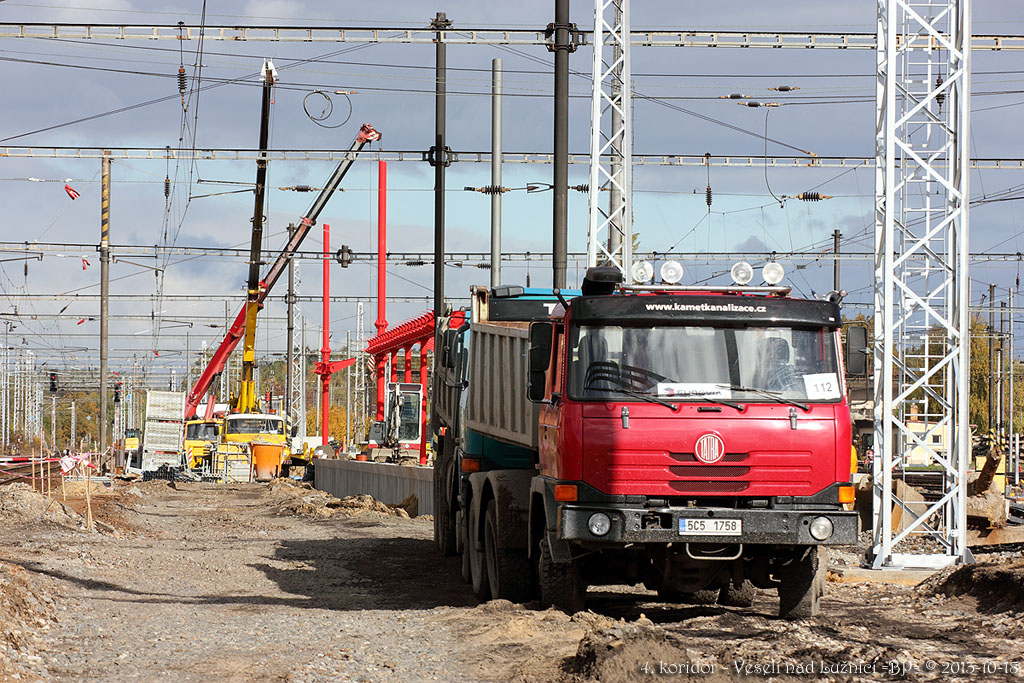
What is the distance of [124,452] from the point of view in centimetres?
6525

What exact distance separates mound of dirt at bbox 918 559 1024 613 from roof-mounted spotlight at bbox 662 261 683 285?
424 centimetres

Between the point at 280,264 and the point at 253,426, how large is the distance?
7.78m

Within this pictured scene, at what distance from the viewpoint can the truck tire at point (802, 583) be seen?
10859 mm

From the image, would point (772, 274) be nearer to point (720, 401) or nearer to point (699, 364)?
point (699, 364)

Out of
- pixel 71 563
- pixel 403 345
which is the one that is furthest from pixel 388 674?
pixel 403 345

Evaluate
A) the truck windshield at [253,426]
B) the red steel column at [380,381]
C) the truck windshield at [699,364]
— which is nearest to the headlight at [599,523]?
the truck windshield at [699,364]

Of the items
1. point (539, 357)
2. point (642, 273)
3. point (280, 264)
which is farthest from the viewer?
point (280, 264)

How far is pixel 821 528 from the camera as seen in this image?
10.2 metres

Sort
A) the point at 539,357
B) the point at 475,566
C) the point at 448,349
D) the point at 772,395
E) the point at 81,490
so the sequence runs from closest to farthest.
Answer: the point at 772,395 < the point at 539,357 < the point at 475,566 < the point at 448,349 < the point at 81,490

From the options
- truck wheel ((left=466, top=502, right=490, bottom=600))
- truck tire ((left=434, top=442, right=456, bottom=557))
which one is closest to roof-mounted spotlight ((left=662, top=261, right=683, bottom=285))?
truck wheel ((left=466, top=502, right=490, bottom=600))

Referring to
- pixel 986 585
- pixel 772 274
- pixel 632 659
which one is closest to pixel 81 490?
pixel 986 585

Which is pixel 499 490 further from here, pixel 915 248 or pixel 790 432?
pixel 915 248

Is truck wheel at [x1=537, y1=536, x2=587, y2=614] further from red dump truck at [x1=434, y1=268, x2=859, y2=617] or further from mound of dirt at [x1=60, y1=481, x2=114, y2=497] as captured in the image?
mound of dirt at [x1=60, y1=481, x2=114, y2=497]

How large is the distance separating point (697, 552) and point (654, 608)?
2395mm
